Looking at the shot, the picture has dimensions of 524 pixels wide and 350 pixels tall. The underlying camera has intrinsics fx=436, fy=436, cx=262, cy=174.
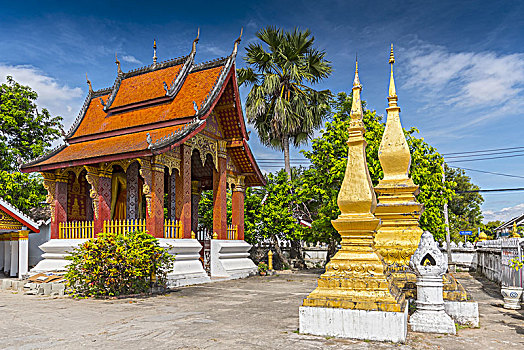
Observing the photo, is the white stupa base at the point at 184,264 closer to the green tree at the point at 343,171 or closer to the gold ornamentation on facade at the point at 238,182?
the gold ornamentation on facade at the point at 238,182

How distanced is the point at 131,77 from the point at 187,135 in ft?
20.1

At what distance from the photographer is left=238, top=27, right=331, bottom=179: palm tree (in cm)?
2319

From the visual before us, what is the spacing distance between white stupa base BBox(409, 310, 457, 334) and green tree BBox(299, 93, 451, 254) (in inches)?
322

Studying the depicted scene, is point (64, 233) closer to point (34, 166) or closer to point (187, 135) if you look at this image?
point (34, 166)

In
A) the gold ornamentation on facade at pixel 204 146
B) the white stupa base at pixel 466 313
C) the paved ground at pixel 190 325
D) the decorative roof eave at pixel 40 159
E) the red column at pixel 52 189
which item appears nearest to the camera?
the paved ground at pixel 190 325

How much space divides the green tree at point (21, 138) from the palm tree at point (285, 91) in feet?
35.6

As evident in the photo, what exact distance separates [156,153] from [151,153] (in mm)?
136

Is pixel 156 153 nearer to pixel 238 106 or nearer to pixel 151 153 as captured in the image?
pixel 151 153

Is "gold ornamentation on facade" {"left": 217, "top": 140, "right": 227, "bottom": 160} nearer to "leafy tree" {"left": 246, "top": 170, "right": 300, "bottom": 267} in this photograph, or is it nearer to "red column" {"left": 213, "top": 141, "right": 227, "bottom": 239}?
"red column" {"left": 213, "top": 141, "right": 227, "bottom": 239}

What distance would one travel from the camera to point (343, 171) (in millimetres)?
15891

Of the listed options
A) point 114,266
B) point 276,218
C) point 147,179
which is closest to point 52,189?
point 147,179

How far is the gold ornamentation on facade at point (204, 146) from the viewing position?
47.4 feet

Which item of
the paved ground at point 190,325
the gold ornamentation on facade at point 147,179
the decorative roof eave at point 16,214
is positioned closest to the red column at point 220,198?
the gold ornamentation on facade at point 147,179

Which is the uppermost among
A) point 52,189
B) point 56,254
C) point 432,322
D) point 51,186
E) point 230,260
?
point 51,186
